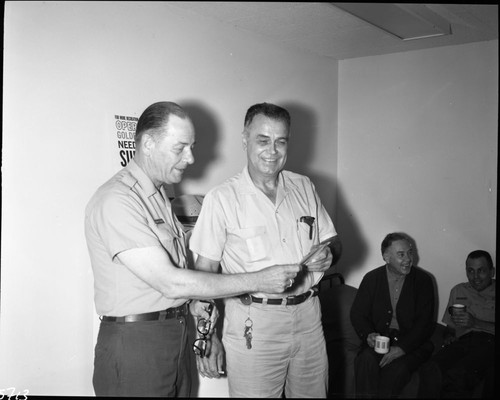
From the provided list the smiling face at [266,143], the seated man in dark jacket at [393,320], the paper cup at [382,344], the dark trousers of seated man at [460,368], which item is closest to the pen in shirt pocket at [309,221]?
the smiling face at [266,143]

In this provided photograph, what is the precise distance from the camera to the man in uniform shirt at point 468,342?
279 cm

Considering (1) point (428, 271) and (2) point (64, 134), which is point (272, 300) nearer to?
(2) point (64, 134)

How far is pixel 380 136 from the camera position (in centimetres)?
380

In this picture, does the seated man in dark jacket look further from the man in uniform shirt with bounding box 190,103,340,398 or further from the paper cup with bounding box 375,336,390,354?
the man in uniform shirt with bounding box 190,103,340,398

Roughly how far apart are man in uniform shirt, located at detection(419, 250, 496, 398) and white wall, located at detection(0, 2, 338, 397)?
4.58ft

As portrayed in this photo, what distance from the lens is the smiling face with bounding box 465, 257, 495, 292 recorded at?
3.16 m

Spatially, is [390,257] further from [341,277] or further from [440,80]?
[440,80]

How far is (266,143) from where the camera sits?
204cm

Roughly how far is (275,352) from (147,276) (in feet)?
2.20

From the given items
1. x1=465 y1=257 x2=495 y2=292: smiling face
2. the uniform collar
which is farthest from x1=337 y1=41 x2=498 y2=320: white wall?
the uniform collar

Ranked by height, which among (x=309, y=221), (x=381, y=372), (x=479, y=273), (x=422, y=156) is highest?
(x=422, y=156)

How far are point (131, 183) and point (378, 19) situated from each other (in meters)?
1.99

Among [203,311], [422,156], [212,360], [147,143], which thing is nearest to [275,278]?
[203,311]

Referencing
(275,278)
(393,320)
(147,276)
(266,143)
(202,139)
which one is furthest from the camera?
(393,320)
